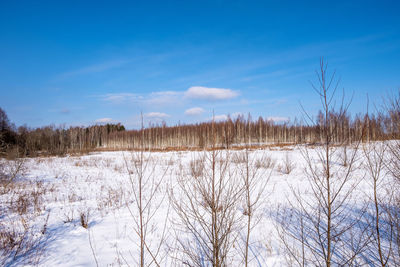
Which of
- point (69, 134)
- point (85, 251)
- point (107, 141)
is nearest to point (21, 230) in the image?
point (85, 251)

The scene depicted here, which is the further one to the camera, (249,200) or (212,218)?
(249,200)

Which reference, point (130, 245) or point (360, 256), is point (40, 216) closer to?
point (130, 245)

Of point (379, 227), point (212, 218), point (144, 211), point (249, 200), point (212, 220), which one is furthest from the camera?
point (144, 211)

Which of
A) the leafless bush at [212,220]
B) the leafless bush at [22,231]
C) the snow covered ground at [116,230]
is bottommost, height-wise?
the snow covered ground at [116,230]

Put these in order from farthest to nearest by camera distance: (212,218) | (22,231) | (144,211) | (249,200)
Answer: (144,211)
(22,231)
(249,200)
(212,218)

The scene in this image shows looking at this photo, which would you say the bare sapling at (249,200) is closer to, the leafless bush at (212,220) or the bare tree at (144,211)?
the leafless bush at (212,220)

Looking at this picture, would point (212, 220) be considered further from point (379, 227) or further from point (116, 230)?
point (379, 227)

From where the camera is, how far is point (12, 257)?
12.4 feet

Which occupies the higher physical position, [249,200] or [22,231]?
[249,200]

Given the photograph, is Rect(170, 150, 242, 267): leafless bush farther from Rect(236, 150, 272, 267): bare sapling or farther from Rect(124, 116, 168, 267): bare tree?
Rect(124, 116, 168, 267): bare tree

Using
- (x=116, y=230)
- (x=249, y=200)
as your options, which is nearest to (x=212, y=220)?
(x=249, y=200)

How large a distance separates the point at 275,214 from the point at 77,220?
223 inches

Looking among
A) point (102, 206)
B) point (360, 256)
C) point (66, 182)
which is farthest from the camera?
point (66, 182)

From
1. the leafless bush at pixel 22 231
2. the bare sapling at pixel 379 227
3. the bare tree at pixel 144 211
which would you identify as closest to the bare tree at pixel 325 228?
the bare sapling at pixel 379 227
